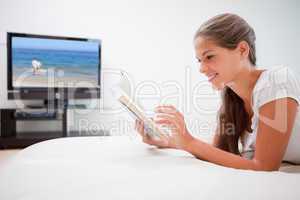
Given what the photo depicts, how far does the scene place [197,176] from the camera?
21.4 inches

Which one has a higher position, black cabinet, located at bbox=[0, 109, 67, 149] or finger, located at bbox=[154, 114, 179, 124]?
finger, located at bbox=[154, 114, 179, 124]

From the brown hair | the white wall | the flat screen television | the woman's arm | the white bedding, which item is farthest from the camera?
the white wall

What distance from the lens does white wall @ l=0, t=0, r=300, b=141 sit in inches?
118

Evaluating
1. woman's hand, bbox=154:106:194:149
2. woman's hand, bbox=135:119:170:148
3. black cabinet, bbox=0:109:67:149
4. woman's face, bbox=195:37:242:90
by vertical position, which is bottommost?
black cabinet, bbox=0:109:67:149

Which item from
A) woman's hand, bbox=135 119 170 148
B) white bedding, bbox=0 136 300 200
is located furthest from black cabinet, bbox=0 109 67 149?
white bedding, bbox=0 136 300 200

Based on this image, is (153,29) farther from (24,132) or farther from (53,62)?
(24,132)

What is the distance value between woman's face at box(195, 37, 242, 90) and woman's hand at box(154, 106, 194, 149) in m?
0.21

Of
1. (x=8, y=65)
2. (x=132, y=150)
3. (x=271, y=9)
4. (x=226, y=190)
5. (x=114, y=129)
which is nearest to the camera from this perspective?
(x=226, y=190)

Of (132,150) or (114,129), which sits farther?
(114,129)

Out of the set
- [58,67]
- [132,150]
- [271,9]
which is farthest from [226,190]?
[271,9]

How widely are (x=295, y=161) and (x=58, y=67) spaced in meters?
2.52

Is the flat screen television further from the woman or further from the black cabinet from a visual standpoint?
the woman

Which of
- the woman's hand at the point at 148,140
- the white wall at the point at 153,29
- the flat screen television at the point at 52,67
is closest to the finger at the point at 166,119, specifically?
the woman's hand at the point at 148,140

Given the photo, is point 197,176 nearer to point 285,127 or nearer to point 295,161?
point 285,127
